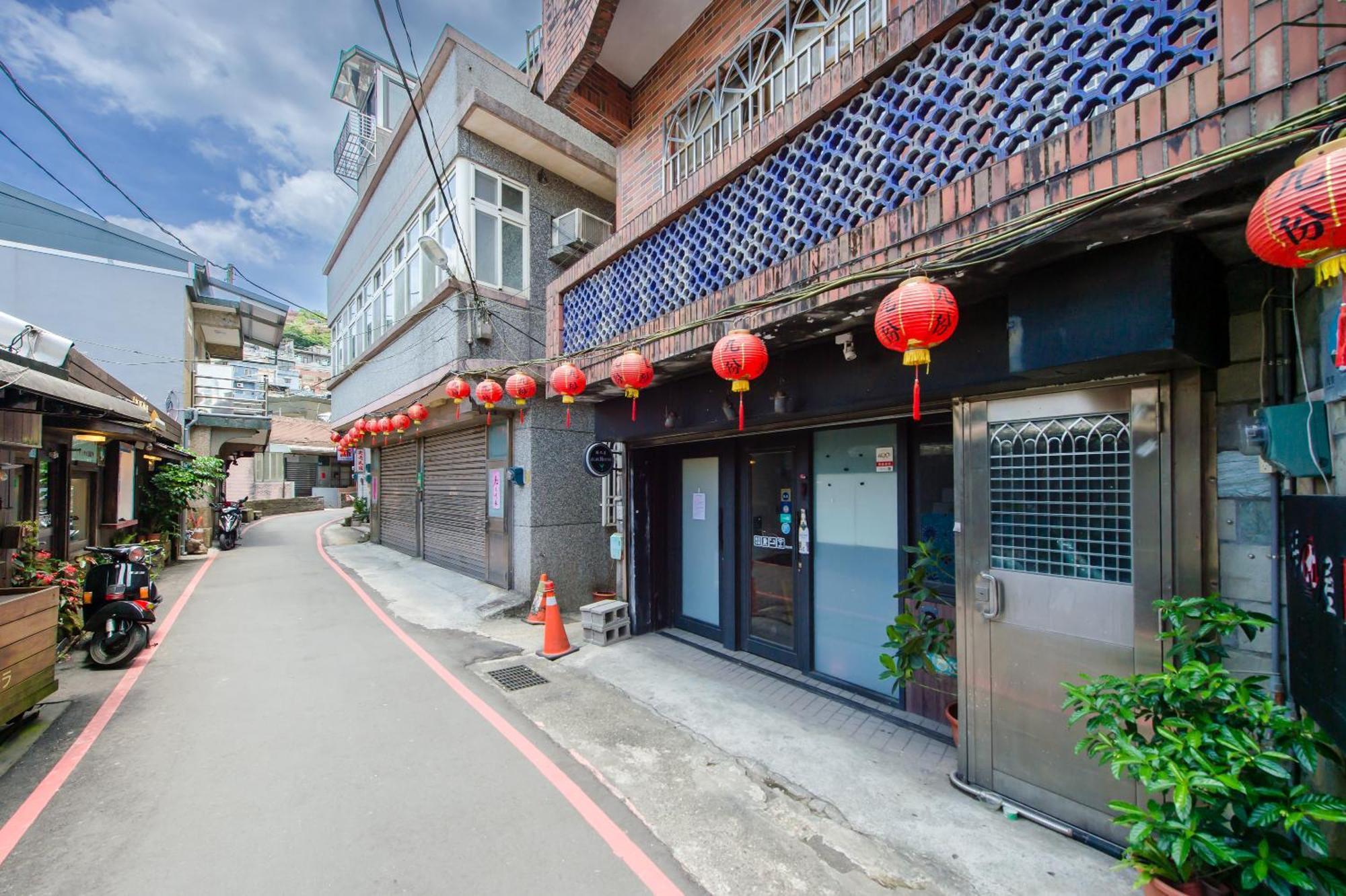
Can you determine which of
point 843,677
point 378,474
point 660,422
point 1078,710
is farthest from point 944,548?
point 378,474

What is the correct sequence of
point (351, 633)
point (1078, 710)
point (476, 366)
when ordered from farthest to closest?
point (476, 366) < point (351, 633) < point (1078, 710)

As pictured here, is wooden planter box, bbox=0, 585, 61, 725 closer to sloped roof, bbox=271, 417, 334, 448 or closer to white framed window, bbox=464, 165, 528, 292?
white framed window, bbox=464, 165, 528, 292

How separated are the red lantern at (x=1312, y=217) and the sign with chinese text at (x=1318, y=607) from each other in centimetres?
69

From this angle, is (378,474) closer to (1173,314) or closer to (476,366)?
(476,366)

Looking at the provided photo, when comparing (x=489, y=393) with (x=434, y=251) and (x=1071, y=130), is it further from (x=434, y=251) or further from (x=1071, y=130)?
(x=1071, y=130)

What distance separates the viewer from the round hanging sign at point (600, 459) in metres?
7.68

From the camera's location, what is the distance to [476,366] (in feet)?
28.6

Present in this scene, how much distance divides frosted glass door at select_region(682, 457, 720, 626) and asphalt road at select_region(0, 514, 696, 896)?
2.93 metres

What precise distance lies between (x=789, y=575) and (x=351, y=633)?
19.7 feet

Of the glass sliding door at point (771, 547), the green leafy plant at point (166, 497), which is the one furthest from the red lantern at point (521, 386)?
the green leafy plant at point (166, 497)

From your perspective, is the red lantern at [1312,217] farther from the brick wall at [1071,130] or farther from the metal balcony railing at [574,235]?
the metal balcony railing at [574,235]

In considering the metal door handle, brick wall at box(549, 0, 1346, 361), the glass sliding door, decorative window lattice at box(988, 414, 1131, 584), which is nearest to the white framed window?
brick wall at box(549, 0, 1346, 361)

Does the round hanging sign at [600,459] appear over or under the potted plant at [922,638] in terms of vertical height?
over

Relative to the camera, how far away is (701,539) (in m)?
7.30
